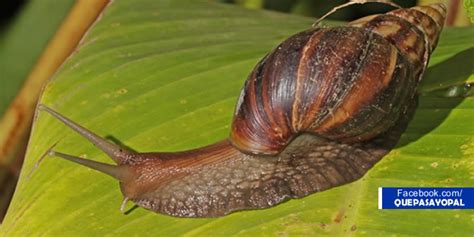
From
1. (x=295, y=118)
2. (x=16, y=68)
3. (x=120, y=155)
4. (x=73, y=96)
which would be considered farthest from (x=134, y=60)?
(x=16, y=68)

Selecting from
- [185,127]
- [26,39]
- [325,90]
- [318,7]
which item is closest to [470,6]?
[325,90]

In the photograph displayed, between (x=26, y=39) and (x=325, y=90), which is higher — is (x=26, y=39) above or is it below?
below

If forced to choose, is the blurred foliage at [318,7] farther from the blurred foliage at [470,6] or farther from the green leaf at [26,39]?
the blurred foliage at [470,6]

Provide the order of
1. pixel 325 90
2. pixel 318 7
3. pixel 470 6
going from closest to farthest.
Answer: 1. pixel 325 90
2. pixel 470 6
3. pixel 318 7

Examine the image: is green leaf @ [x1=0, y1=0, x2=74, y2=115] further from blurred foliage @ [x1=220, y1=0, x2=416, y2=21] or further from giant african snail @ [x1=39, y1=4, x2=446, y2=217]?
giant african snail @ [x1=39, y1=4, x2=446, y2=217]

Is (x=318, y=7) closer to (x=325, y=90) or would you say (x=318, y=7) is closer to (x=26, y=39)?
(x=26, y=39)

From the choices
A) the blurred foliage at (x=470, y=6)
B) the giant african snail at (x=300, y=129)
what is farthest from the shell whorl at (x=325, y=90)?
the blurred foliage at (x=470, y=6)
